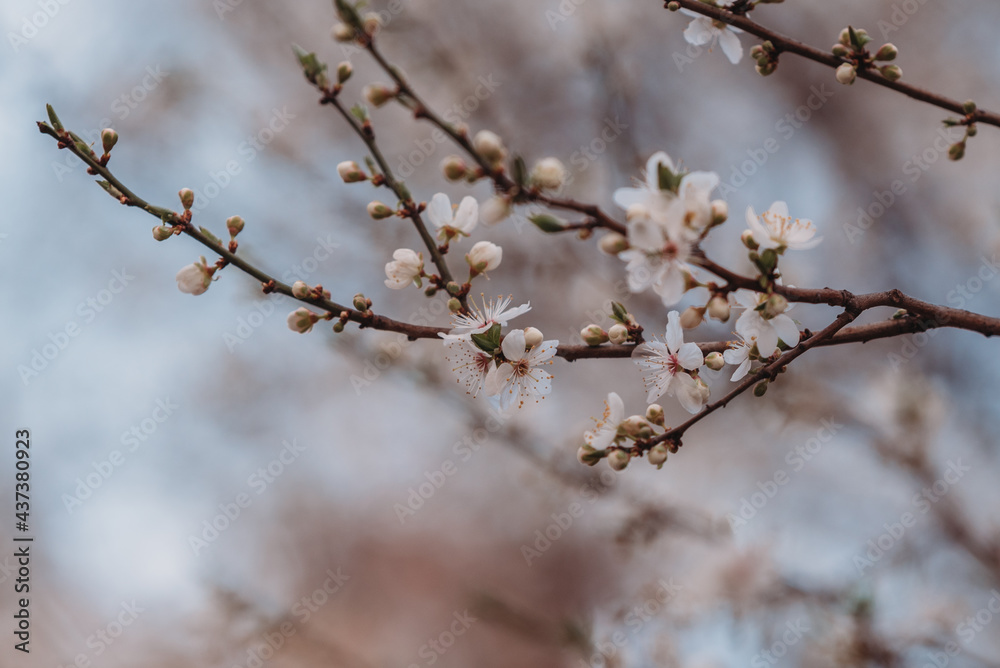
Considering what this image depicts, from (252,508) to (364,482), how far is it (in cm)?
78

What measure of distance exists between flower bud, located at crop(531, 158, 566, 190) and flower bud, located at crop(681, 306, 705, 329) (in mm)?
219

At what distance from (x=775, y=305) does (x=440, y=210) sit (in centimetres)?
50

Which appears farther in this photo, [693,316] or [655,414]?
[655,414]

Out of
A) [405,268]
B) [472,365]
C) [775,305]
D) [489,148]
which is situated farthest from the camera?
[472,365]

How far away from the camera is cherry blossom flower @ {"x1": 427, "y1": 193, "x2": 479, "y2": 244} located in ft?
3.14

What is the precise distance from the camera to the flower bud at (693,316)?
2.45 feet

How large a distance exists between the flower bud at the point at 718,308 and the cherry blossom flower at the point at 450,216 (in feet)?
1.29

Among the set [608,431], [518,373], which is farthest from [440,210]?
[608,431]

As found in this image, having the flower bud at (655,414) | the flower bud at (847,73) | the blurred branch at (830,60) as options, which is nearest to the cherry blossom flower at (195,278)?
the flower bud at (655,414)

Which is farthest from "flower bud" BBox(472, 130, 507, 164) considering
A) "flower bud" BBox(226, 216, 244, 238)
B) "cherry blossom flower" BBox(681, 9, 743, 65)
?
"cherry blossom flower" BBox(681, 9, 743, 65)

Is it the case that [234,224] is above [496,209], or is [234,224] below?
below

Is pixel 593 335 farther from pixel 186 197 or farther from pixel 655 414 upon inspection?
pixel 186 197

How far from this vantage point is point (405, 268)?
0.96 metres

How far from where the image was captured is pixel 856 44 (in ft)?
3.03
